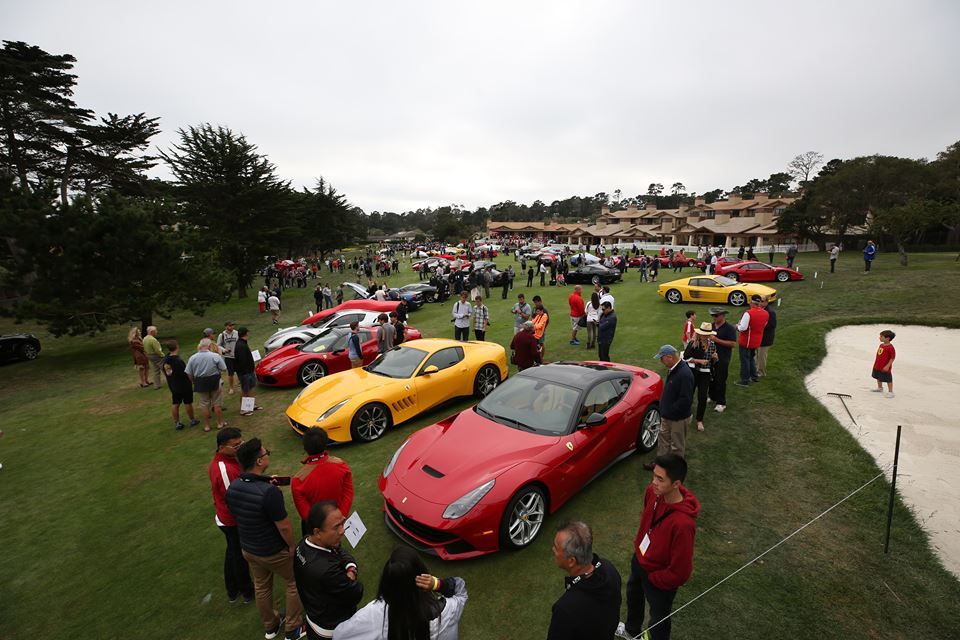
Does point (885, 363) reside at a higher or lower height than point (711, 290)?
lower

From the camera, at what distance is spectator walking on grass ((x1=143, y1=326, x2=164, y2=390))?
386 inches

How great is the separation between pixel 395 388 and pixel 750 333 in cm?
665

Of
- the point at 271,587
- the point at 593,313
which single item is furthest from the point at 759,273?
the point at 271,587

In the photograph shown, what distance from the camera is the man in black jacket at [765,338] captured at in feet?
27.1

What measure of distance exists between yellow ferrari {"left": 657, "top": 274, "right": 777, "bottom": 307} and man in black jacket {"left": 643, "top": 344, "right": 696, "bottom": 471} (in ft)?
41.3

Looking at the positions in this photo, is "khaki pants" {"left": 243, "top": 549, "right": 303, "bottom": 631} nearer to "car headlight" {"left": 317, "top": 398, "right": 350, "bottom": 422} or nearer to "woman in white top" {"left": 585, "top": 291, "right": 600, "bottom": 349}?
"car headlight" {"left": 317, "top": 398, "right": 350, "bottom": 422}

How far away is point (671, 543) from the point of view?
2766mm

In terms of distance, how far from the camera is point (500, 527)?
407 cm

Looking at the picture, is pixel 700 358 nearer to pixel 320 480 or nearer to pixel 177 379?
pixel 320 480

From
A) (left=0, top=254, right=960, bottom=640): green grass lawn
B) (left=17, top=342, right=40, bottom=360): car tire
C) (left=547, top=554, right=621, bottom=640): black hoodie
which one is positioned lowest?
(left=17, top=342, right=40, bottom=360): car tire

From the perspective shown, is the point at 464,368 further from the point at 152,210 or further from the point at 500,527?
the point at 152,210

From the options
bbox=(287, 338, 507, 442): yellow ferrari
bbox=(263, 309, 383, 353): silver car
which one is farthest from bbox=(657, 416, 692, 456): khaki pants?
bbox=(263, 309, 383, 353): silver car

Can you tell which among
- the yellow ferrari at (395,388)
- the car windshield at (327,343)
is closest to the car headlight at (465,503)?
the yellow ferrari at (395,388)

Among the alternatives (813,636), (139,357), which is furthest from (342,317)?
(813,636)
